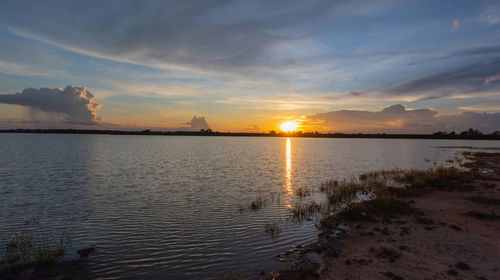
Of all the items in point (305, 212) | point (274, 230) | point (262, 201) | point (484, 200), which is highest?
point (484, 200)

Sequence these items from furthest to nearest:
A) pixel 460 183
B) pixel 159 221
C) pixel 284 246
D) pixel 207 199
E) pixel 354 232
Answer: pixel 460 183
pixel 207 199
pixel 159 221
pixel 354 232
pixel 284 246

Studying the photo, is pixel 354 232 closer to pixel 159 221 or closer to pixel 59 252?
pixel 159 221

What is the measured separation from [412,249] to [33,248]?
2051cm

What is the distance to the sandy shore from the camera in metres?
10.8

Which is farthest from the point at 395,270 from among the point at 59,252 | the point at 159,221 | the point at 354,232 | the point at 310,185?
the point at 310,185

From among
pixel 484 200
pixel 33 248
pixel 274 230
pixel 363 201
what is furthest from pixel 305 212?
pixel 33 248

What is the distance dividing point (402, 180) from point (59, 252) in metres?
39.9

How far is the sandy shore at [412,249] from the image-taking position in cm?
1084

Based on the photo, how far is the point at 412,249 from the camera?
13070 millimetres

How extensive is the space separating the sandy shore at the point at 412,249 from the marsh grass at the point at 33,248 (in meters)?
11.5

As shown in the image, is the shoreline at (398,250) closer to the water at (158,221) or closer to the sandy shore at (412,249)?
the sandy shore at (412,249)

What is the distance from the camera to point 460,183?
1270 inches

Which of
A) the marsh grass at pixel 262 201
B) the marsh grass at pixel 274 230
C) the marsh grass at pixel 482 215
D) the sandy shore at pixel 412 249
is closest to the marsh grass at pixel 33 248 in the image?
the sandy shore at pixel 412 249

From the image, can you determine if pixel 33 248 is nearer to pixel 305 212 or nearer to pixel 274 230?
pixel 274 230
